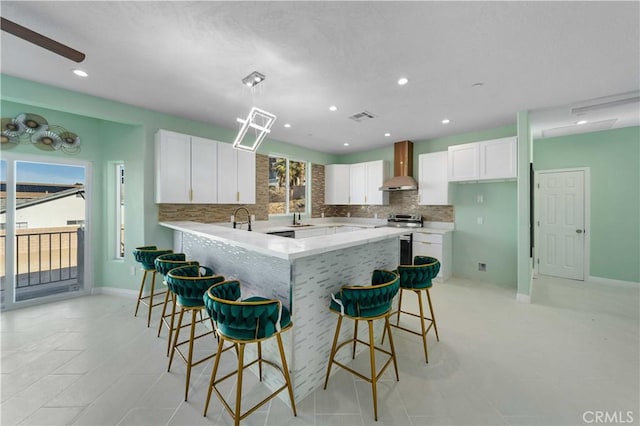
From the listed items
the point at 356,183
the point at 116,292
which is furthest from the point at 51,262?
the point at 356,183

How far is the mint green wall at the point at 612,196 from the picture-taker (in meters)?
4.09

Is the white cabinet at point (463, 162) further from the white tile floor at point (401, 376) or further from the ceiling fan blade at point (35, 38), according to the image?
the ceiling fan blade at point (35, 38)

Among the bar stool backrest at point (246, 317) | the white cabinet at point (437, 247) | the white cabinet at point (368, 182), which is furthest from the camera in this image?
the white cabinet at point (368, 182)

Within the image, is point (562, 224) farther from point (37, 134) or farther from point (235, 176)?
point (37, 134)

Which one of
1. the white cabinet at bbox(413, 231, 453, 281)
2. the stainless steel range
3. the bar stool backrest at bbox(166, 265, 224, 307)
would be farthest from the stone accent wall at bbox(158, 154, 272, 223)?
the white cabinet at bbox(413, 231, 453, 281)

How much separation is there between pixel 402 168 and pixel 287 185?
8.34 feet

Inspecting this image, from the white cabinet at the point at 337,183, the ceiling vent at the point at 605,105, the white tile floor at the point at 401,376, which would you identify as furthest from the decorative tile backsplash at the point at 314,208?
the ceiling vent at the point at 605,105

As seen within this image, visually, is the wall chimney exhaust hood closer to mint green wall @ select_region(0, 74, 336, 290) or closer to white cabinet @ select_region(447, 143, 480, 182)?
white cabinet @ select_region(447, 143, 480, 182)

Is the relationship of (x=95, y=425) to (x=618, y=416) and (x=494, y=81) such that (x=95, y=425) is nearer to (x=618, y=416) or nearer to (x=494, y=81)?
(x=618, y=416)

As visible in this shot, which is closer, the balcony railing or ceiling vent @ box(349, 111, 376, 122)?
the balcony railing

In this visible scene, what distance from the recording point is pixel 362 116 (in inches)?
150

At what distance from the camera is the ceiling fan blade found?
4.84ft

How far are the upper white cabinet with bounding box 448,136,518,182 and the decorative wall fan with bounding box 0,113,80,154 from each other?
5.93 m

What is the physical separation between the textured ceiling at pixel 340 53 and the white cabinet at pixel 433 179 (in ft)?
4.29
